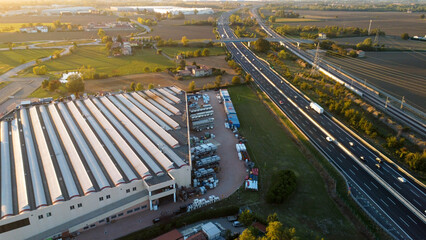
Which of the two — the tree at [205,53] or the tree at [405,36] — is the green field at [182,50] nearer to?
the tree at [205,53]

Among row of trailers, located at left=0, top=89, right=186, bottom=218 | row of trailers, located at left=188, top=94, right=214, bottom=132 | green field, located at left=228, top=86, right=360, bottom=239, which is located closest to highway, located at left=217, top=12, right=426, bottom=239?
green field, located at left=228, top=86, right=360, bottom=239

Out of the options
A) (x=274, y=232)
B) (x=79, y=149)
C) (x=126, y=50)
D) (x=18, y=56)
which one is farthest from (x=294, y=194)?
(x=18, y=56)

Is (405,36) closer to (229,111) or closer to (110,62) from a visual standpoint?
(229,111)

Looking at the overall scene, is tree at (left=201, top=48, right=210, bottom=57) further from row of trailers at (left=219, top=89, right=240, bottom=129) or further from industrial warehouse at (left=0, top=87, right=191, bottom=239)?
industrial warehouse at (left=0, top=87, right=191, bottom=239)

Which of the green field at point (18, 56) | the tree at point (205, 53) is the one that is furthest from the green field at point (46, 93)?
the tree at point (205, 53)

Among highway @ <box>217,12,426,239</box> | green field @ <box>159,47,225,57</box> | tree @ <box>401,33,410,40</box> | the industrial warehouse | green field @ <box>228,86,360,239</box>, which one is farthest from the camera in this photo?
tree @ <box>401,33,410,40</box>

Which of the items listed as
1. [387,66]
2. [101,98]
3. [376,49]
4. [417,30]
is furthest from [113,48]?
[417,30]

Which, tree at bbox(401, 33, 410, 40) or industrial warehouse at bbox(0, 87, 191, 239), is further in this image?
tree at bbox(401, 33, 410, 40)
